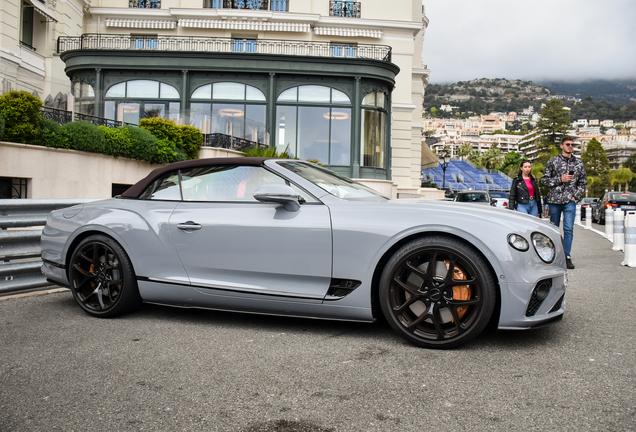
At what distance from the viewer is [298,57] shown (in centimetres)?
2366

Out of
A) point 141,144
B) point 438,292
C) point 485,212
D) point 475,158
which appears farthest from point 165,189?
point 475,158

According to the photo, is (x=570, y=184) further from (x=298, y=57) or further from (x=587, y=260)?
(x=298, y=57)

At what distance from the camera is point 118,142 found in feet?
48.5

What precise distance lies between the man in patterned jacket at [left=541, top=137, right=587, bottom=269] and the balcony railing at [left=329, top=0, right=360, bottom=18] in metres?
23.0

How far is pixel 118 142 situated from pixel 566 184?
11579 millimetres

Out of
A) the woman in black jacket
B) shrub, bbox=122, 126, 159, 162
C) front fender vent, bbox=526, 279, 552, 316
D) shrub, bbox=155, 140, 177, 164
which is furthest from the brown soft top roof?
shrub, bbox=155, 140, 177, 164

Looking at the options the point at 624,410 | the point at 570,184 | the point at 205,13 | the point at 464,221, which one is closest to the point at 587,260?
the point at 570,184

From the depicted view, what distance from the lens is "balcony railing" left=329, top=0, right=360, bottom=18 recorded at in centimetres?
2903

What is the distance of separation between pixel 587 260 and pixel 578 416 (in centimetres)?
761

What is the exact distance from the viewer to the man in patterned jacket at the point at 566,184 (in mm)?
8102

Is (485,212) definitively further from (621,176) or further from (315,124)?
(621,176)

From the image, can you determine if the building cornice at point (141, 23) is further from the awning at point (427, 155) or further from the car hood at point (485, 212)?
the car hood at point (485, 212)

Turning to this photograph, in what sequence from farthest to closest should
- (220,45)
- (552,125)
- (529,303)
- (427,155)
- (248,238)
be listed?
1. (552,125)
2. (427,155)
3. (220,45)
4. (248,238)
5. (529,303)

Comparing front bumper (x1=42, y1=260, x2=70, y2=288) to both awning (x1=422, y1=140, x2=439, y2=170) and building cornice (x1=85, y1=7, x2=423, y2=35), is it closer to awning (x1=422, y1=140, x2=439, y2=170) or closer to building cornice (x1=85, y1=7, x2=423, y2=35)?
building cornice (x1=85, y1=7, x2=423, y2=35)
